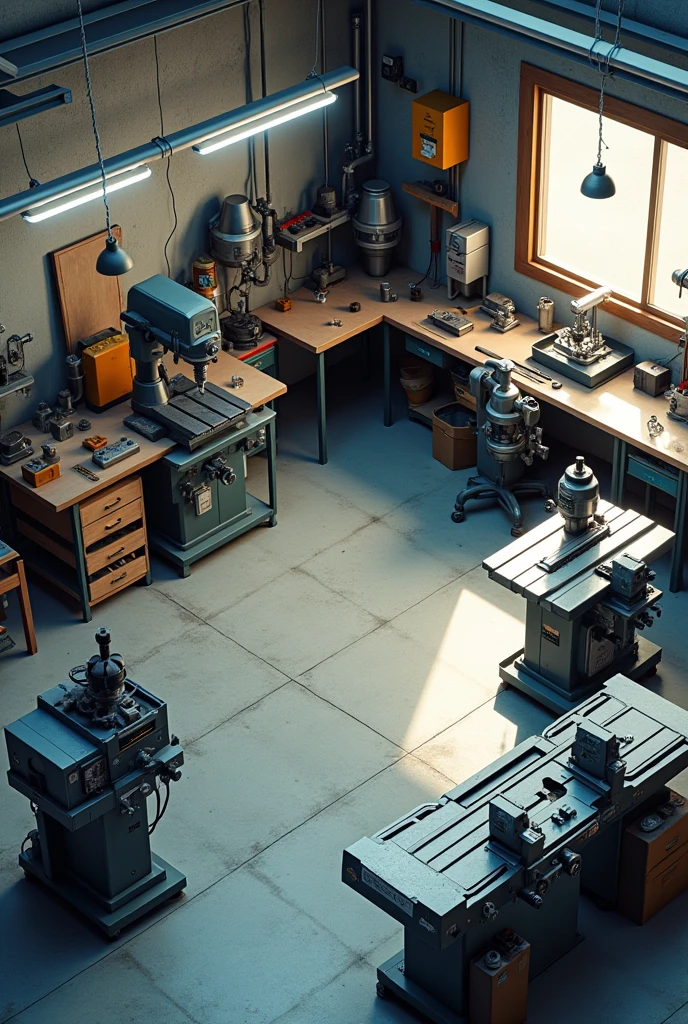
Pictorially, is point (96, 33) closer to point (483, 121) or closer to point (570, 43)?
point (570, 43)

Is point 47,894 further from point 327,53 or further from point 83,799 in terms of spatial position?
point 327,53

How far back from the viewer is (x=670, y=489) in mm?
9453

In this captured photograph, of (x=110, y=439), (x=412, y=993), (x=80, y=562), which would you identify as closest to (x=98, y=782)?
(x=412, y=993)

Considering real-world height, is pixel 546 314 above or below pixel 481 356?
above

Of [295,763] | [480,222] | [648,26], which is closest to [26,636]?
[295,763]

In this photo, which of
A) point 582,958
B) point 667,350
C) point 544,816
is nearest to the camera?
point 544,816

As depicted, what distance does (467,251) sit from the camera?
1058cm

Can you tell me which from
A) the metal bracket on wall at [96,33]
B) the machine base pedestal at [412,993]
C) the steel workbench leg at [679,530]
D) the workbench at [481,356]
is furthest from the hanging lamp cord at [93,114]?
the machine base pedestal at [412,993]

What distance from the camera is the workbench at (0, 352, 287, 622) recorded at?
923cm

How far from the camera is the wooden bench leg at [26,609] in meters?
8.98

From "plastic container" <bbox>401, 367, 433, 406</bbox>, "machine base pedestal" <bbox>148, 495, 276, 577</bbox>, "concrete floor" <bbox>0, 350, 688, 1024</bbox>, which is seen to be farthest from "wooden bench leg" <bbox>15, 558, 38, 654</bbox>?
"plastic container" <bbox>401, 367, 433, 406</bbox>

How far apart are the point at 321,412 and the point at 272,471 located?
730mm

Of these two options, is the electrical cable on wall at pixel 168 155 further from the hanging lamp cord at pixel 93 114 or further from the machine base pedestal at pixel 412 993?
the machine base pedestal at pixel 412 993

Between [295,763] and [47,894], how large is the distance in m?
1.52
